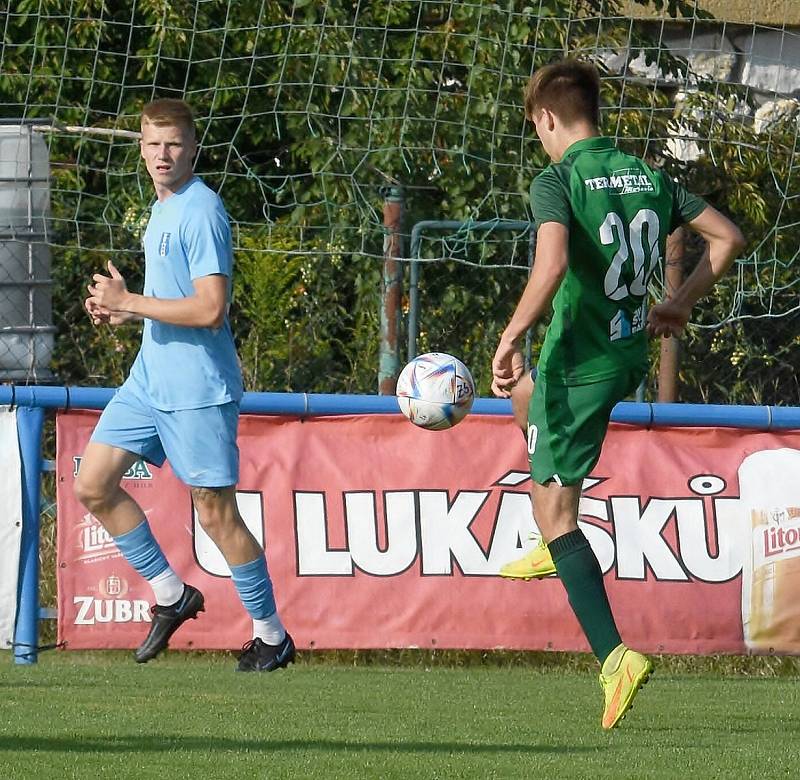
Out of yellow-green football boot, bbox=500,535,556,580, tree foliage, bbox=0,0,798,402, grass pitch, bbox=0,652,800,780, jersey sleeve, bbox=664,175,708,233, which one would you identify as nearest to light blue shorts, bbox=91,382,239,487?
grass pitch, bbox=0,652,800,780

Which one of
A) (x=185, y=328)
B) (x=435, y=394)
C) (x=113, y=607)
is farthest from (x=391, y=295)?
(x=185, y=328)

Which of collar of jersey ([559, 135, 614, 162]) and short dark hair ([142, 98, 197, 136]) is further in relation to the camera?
short dark hair ([142, 98, 197, 136])

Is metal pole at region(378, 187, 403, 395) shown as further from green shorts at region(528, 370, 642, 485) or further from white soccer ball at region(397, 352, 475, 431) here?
green shorts at region(528, 370, 642, 485)

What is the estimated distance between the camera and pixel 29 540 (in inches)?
317

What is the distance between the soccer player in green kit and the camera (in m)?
5.64

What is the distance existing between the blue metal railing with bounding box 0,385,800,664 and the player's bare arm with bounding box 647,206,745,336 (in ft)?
7.05

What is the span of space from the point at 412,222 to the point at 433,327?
2.23 feet

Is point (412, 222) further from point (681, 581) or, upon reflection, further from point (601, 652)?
point (601, 652)

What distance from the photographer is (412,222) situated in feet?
32.9

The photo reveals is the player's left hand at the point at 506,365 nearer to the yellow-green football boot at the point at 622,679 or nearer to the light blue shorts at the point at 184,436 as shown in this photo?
the yellow-green football boot at the point at 622,679

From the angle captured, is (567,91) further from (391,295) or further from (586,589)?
(391,295)

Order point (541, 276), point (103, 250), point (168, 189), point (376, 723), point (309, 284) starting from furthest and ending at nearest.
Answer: point (309, 284) < point (103, 250) < point (168, 189) < point (376, 723) < point (541, 276)

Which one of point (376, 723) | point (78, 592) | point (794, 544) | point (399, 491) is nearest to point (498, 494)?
point (399, 491)

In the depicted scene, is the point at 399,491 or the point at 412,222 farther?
the point at 412,222
